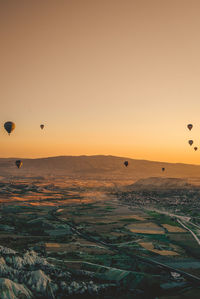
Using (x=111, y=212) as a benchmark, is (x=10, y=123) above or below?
above

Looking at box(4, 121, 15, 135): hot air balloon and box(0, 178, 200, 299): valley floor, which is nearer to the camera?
box(0, 178, 200, 299): valley floor

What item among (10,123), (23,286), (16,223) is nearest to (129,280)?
(23,286)

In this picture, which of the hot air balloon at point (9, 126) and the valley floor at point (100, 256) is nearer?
the valley floor at point (100, 256)

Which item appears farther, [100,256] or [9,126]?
[9,126]

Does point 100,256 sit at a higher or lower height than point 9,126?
lower

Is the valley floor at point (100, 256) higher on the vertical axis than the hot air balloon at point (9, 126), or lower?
lower

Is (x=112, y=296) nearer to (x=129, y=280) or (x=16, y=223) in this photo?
(x=129, y=280)

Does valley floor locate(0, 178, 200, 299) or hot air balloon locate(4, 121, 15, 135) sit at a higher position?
hot air balloon locate(4, 121, 15, 135)

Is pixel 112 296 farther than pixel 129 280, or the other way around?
pixel 129 280
